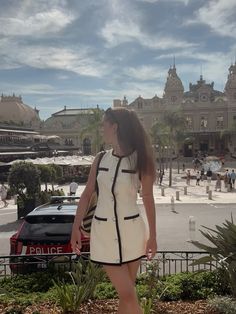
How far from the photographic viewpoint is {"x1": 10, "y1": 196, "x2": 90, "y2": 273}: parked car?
662cm

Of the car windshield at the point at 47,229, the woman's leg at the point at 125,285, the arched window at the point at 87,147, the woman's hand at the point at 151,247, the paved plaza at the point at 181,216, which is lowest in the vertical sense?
the paved plaza at the point at 181,216

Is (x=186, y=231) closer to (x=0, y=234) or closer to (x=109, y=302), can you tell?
(x=0, y=234)

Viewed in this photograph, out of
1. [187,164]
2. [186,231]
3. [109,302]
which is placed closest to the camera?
[109,302]

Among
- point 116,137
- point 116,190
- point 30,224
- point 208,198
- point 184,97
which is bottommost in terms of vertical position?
point 208,198

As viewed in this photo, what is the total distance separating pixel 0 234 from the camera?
1463 cm

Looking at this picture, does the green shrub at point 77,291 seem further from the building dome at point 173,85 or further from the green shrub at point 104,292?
the building dome at point 173,85

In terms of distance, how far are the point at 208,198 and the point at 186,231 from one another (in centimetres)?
1091

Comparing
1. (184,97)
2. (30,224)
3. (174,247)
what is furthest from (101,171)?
(184,97)

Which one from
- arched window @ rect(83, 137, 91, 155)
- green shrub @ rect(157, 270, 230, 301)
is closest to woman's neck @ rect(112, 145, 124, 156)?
green shrub @ rect(157, 270, 230, 301)

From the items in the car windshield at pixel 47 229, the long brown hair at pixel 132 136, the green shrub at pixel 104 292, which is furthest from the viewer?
the car windshield at pixel 47 229

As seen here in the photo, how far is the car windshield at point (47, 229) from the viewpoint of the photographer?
7.02 metres

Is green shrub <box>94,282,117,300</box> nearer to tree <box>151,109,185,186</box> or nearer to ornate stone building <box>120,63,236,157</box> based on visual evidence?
tree <box>151,109,185,186</box>

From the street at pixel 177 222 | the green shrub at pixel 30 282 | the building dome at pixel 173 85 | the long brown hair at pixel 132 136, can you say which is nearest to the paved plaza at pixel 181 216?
the street at pixel 177 222

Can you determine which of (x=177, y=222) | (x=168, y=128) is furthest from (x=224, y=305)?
(x=168, y=128)
